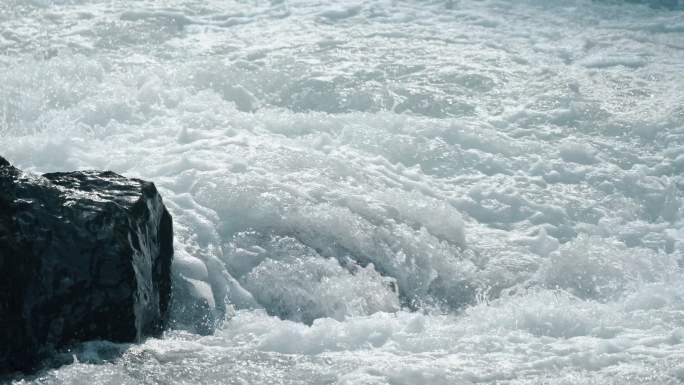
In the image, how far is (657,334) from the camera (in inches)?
188

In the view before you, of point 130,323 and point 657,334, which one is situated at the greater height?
point 130,323

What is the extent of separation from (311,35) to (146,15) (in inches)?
88.4

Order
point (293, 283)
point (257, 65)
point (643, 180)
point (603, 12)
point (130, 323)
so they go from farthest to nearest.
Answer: point (603, 12)
point (257, 65)
point (643, 180)
point (293, 283)
point (130, 323)

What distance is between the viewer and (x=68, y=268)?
14.0ft

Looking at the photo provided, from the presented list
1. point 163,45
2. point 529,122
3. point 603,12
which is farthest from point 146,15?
point 603,12

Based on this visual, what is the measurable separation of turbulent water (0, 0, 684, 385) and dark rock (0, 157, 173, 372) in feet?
0.53

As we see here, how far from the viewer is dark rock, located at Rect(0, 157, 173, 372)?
4.11 metres

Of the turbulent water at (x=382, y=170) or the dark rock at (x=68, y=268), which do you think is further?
the turbulent water at (x=382, y=170)

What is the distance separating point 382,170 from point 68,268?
3394mm

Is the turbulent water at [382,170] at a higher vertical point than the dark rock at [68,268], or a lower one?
lower

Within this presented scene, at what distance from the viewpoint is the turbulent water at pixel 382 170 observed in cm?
459

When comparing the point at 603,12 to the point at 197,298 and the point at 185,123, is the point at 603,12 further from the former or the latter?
the point at 197,298

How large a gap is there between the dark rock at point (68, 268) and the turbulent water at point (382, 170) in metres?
0.16

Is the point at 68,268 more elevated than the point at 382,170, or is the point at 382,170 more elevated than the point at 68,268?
the point at 68,268
